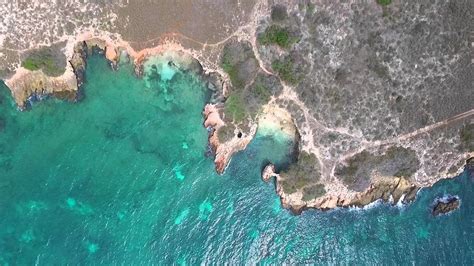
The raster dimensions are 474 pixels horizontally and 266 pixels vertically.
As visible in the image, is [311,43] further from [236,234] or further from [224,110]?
[236,234]

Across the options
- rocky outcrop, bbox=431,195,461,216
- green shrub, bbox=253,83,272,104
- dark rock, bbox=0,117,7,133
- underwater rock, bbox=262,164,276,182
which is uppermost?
dark rock, bbox=0,117,7,133

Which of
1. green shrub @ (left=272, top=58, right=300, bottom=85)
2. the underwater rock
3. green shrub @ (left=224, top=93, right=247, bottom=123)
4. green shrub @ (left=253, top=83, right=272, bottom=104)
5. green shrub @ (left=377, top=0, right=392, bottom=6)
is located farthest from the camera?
the underwater rock

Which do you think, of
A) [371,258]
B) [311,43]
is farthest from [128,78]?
[371,258]

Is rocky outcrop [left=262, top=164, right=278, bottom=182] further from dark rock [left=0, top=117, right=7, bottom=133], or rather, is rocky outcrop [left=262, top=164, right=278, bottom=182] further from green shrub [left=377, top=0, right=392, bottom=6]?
dark rock [left=0, top=117, right=7, bottom=133]

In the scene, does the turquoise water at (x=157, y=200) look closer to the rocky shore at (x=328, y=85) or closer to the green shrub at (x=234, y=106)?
the rocky shore at (x=328, y=85)

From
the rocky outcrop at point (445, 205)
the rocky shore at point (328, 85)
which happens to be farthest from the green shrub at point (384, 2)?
the rocky outcrop at point (445, 205)

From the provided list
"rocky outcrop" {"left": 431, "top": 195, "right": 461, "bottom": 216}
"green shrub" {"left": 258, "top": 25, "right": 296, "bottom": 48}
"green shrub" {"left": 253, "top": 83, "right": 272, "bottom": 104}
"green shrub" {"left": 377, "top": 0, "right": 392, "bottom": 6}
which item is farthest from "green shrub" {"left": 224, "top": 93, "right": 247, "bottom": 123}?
"rocky outcrop" {"left": 431, "top": 195, "right": 461, "bottom": 216}
